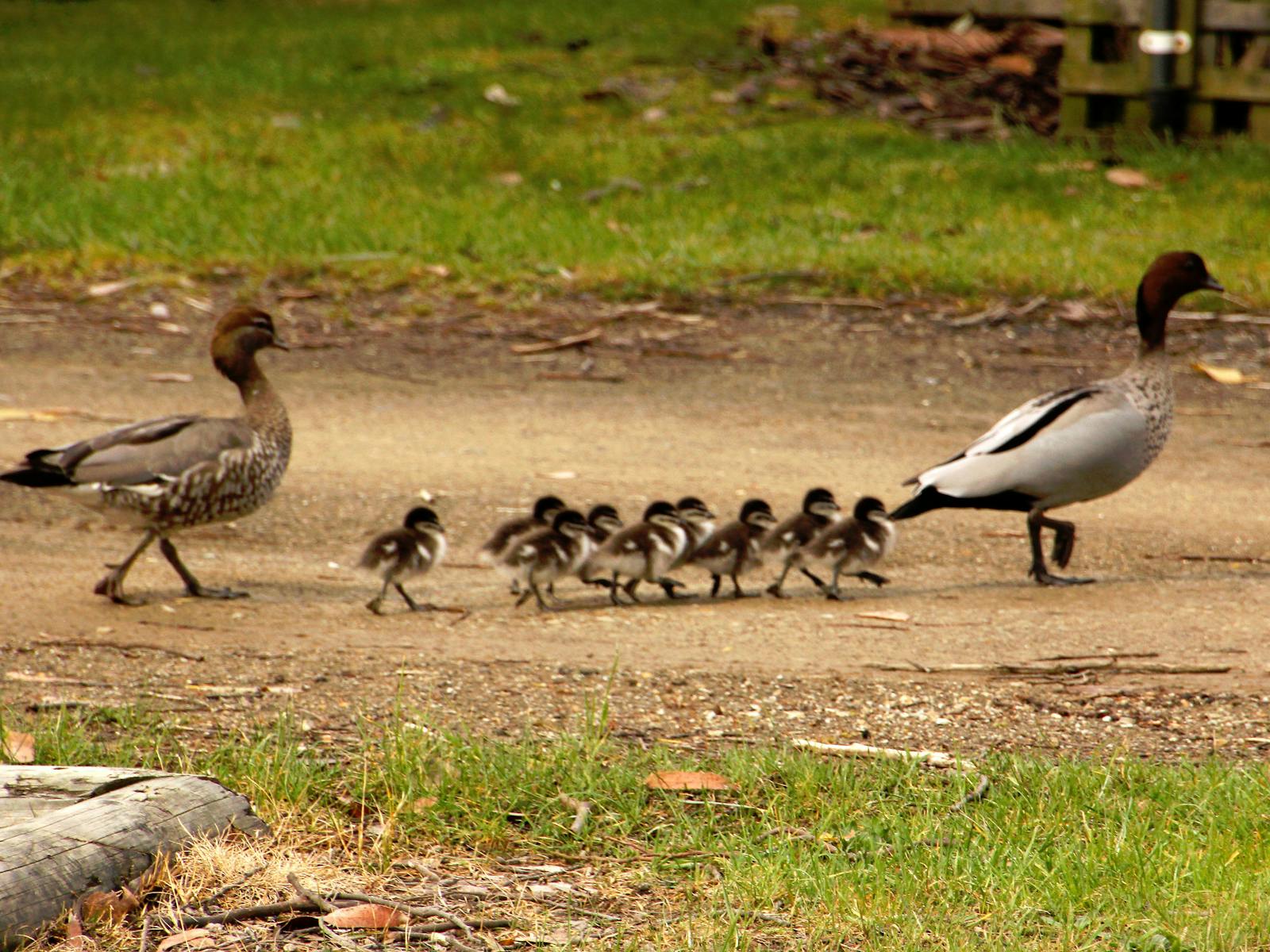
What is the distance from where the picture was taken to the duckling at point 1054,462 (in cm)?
728

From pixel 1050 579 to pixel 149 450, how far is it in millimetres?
3898

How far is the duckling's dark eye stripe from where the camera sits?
24.1ft

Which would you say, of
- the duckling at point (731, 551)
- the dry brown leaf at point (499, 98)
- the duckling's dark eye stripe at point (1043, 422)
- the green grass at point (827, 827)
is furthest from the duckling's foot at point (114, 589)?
the dry brown leaf at point (499, 98)

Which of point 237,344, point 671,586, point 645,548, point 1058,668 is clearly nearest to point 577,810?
point 1058,668

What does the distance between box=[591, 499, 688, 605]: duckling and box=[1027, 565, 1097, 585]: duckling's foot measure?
156cm

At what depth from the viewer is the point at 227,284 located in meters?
11.4

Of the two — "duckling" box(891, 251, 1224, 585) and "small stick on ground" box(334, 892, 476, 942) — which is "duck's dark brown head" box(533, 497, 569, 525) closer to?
"duckling" box(891, 251, 1224, 585)

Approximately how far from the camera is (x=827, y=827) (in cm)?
445

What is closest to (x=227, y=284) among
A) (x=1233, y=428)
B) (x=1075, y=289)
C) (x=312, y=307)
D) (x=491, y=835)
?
(x=312, y=307)

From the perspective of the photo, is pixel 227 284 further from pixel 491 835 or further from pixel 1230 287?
pixel 491 835

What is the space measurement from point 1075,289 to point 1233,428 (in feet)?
7.25

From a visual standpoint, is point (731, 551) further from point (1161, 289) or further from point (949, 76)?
point (949, 76)

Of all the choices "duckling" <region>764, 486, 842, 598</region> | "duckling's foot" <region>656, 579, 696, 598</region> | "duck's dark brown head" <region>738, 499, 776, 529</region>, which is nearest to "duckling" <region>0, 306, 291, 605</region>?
"duckling's foot" <region>656, 579, 696, 598</region>

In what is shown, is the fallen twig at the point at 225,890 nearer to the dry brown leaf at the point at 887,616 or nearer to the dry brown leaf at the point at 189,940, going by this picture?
the dry brown leaf at the point at 189,940
